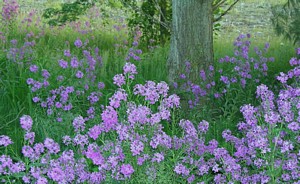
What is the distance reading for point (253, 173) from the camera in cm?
357

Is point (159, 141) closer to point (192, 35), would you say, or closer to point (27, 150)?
point (27, 150)

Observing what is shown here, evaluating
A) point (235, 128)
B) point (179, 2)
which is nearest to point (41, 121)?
point (235, 128)

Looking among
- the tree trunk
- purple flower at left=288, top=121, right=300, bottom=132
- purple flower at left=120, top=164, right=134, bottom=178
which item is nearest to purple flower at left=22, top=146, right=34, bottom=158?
purple flower at left=120, top=164, right=134, bottom=178

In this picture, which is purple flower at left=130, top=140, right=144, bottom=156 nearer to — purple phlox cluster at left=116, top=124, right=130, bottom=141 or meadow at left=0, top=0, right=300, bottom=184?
meadow at left=0, top=0, right=300, bottom=184

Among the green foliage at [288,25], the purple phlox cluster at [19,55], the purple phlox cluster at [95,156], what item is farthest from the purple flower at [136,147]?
the green foliage at [288,25]

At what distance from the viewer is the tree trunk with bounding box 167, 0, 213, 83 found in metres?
5.59

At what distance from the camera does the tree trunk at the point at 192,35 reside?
18.3 feet

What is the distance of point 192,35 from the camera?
561cm

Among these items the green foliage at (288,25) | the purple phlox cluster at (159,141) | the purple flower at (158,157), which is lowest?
the green foliage at (288,25)

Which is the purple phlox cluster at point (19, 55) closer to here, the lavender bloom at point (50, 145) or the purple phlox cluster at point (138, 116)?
the lavender bloom at point (50, 145)

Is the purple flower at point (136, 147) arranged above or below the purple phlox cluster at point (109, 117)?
below

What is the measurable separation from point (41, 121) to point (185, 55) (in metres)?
1.95

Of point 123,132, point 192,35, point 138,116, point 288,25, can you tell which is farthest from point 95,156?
point 288,25

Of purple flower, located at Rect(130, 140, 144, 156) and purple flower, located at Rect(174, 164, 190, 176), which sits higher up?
purple flower, located at Rect(130, 140, 144, 156)
